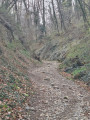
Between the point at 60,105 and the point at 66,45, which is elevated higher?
the point at 66,45

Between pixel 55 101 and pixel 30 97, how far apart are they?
112 centimetres

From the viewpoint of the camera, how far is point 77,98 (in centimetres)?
739

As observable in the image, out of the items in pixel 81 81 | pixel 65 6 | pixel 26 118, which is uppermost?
pixel 65 6

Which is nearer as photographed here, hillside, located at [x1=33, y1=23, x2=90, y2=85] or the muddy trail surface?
the muddy trail surface

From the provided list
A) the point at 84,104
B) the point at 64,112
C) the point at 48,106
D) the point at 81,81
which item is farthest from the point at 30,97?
the point at 81,81

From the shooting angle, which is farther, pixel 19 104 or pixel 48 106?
pixel 48 106

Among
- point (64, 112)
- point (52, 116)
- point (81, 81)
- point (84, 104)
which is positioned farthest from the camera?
point (81, 81)

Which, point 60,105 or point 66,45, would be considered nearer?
point 60,105

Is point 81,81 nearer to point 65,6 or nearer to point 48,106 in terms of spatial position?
point 48,106

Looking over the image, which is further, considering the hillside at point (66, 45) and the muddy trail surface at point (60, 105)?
the hillside at point (66, 45)

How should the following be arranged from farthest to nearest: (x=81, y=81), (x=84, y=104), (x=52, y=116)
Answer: (x=81, y=81)
(x=84, y=104)
(x=52, y=116)

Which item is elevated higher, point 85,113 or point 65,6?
point 65,6

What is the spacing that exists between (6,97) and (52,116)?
1.81 m

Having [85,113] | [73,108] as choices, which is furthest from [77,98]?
[85,113]
